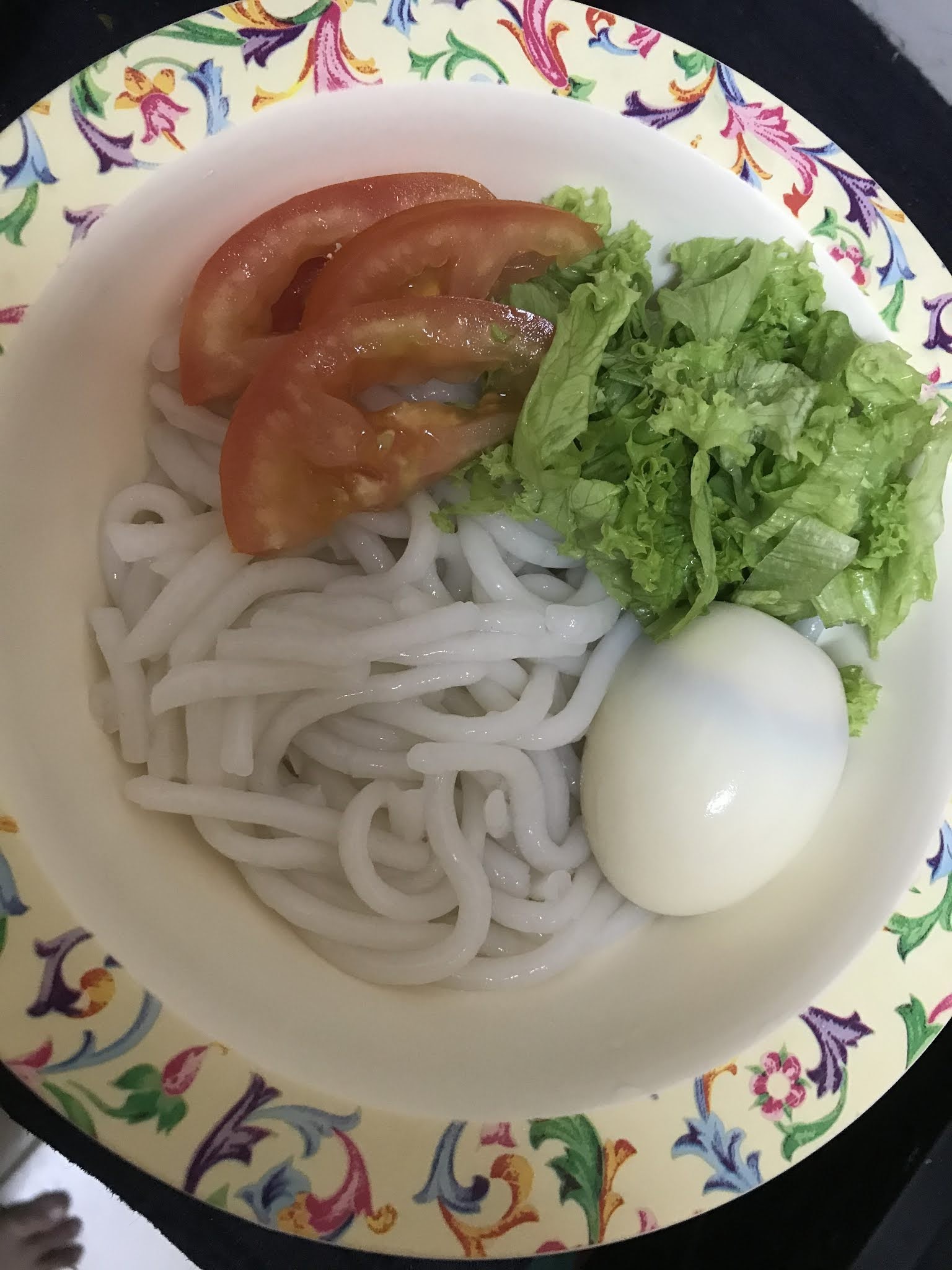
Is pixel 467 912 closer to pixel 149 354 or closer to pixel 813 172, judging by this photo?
pixel 149 354

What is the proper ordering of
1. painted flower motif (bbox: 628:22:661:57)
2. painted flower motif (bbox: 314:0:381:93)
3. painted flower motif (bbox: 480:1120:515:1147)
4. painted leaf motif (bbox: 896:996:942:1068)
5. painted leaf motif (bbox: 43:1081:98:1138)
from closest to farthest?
painted leaf motif (bbox: 43:1081:98:1138), painted flower motif (bbox: 480:1120:515:1147), painted leaf motif (bbox: 896:996:942:1068), painted flower motif (bbox: 314:0:381:93), painted flower motif (bbox: 628:22:661:57)

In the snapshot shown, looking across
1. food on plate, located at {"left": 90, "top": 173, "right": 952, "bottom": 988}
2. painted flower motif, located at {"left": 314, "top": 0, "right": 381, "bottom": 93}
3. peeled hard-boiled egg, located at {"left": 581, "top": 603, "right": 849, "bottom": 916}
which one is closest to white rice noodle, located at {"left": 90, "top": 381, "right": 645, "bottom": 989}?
food on plate, located at {"left": 90, "top": 173, "right": 952, "bottom": 988}

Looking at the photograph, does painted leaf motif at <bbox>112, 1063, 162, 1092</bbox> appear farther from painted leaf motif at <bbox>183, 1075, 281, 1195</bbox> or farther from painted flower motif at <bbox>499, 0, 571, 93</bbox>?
painted flower motif at <bbox>499, 0, 571, 93</bbox>

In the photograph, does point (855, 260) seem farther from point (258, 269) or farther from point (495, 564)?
point (258, 269)

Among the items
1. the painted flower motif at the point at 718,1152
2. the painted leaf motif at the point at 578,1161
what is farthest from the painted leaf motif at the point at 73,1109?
the painted flower motif at the point at 718,1152

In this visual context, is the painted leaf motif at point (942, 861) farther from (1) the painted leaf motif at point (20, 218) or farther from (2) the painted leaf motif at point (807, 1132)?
(1) the painted leaf motif at point (20, 218)

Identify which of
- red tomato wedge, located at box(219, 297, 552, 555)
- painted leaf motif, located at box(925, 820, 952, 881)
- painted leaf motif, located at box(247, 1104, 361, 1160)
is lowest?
painted leaf motif, located at box(925, 820, 952, 881)

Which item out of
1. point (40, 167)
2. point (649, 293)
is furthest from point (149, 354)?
point (649, 293)

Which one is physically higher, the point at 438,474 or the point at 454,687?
the point at 438,474
